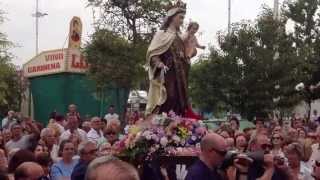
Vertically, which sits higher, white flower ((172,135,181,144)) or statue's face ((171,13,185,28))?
statue's face ((171,13,185,28))

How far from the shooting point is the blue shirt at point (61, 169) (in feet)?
29.6

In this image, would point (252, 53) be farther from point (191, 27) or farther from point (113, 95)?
point (191, 27)

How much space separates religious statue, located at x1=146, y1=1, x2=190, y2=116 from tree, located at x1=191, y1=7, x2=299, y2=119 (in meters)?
14.8

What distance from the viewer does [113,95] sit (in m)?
28.6

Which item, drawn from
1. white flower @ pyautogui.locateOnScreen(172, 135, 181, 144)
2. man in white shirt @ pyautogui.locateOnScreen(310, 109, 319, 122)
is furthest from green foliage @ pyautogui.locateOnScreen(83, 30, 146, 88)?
white flower @ pyautogui.locateOnScreen(172, 135, 181, 144)

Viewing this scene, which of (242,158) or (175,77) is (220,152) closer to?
(242,158)

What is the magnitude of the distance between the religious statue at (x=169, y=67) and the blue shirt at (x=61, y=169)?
2.48 m

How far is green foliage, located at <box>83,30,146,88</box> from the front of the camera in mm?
25906

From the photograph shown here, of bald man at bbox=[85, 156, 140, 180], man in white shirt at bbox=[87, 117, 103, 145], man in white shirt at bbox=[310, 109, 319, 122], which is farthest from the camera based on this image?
man in white shirt at bbox=[310, 109, 319, 122]

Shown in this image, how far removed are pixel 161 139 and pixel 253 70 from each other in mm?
17646

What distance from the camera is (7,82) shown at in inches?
1471

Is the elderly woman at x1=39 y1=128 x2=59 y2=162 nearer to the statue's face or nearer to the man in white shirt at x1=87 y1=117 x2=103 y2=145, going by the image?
the man in white shirt at x1=87 y1=117 x2=103 y2=145

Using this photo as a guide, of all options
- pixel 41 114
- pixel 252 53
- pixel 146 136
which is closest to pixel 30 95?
pixel 41 114

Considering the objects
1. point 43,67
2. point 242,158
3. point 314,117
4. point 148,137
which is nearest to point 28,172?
point 242,158
